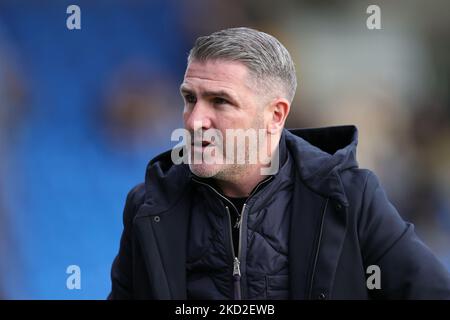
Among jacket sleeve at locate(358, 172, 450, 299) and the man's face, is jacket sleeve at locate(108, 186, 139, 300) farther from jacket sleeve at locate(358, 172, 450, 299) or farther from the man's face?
jacket sleeve at locate(358, 172, 450, 299)

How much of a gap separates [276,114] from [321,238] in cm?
34

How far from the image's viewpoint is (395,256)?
49.6 inches

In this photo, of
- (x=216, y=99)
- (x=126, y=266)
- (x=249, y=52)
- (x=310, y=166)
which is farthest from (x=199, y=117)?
(x=126, y=266)

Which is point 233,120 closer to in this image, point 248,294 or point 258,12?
point 248,294

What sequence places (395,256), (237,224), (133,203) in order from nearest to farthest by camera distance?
(395,256)
(237,224)
(133,203)

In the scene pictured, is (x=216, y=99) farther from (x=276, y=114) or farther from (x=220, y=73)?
(x=276, y=114)

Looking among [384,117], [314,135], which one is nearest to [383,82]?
[384,117]

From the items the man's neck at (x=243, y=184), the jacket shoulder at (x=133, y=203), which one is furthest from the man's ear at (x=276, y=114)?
the jacket shoulder at (x=133, y=203)

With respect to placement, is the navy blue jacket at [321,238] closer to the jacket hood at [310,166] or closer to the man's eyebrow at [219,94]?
the jacket hood at [310,166]

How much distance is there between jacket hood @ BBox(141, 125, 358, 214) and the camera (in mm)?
1353

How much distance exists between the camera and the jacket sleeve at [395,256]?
123 centimetres

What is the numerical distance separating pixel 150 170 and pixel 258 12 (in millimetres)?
1757

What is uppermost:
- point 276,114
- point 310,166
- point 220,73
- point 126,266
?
point 220,73

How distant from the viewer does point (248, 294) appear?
1.32 metres
